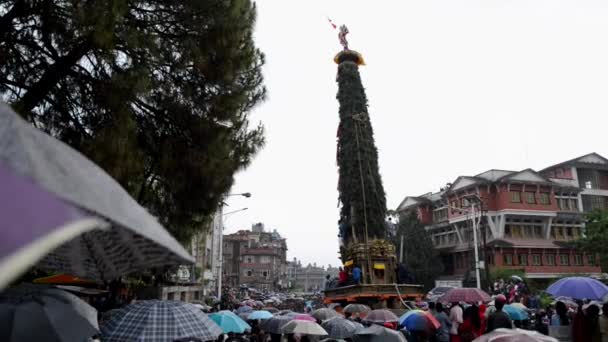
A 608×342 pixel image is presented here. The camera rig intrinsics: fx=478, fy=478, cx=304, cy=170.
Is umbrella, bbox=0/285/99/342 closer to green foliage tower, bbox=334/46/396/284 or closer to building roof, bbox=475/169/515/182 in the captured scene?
green foliage tower, bbox=334/46/396/284

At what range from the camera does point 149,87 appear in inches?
335

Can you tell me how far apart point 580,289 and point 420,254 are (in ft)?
130

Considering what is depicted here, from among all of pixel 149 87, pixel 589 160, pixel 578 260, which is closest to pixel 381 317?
pixel 149 87

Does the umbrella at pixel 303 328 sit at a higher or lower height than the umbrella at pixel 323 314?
higher

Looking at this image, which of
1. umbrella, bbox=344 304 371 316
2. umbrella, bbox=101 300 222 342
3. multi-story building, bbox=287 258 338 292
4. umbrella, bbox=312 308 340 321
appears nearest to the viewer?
umbrella, bbox=101 300 222 342

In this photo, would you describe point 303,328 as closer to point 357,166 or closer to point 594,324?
point 594,324

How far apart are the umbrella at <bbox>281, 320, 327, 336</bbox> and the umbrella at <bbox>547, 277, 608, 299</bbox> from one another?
5.09 metres

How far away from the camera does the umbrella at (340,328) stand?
9.74 metres

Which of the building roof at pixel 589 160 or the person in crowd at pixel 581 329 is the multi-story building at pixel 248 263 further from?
the person in crowd at pixel 581 329

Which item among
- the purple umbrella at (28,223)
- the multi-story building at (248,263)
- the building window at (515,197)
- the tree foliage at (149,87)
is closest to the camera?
the purple umbrella at (28,223)

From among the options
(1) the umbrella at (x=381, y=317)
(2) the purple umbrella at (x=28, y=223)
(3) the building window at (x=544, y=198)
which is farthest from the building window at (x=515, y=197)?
(2) the purple umbrella at (x=28, y=223)

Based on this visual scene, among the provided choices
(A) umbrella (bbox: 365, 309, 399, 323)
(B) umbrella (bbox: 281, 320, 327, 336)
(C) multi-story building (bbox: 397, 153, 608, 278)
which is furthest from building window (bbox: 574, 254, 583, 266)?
(B) umbrella (bbox: 281, 320, 327, 336)

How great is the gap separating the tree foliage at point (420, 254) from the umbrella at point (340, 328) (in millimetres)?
39080

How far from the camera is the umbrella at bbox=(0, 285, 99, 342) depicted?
452 cm
